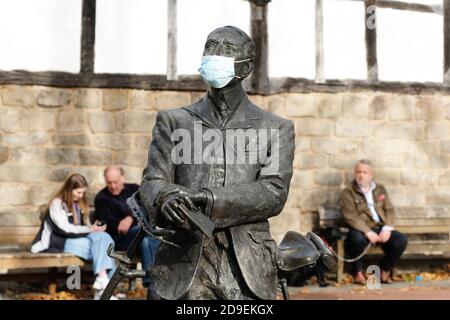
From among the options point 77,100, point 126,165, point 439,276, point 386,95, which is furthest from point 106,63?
point 439,276

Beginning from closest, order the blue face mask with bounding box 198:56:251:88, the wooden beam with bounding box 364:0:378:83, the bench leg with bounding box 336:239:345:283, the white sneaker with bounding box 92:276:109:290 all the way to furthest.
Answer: the blue face mask with bounding box 198:56:251:88, the white sneaker with bounding box 92:276:109:290, the bench leg with bounding box 336:239:345:283, the wooden beam with bounding box 364:0:378:83

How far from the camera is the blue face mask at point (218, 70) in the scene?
371 cm

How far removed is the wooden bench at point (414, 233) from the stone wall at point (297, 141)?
13cm

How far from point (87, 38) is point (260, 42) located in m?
2.02

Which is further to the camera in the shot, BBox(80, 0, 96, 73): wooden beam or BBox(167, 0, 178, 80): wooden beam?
BBox(167, 0, 178, 80): wooden beam

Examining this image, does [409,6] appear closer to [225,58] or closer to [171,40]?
[171,40]

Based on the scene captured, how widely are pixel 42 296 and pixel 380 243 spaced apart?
3795 millimetres

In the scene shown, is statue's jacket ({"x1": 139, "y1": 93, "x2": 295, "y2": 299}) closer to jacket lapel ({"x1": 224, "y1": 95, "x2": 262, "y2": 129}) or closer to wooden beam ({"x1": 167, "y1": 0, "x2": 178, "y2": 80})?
jacket lapel ({"x1": 224, "y1": 95, "x2": 262, "y2": 129})

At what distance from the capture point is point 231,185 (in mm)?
3564

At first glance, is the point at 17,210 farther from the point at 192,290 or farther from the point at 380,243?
the point at 192,290

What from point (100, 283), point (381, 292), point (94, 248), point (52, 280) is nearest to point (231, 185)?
point (100, 283)

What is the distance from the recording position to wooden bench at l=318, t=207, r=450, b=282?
1002 centimetres

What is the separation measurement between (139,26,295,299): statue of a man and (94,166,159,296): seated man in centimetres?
506

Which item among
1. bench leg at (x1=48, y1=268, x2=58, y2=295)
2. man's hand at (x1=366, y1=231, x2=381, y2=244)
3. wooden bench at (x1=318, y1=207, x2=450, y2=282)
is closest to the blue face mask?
bench leg at (x1=48, y1=268, x2=58, y2=295)
